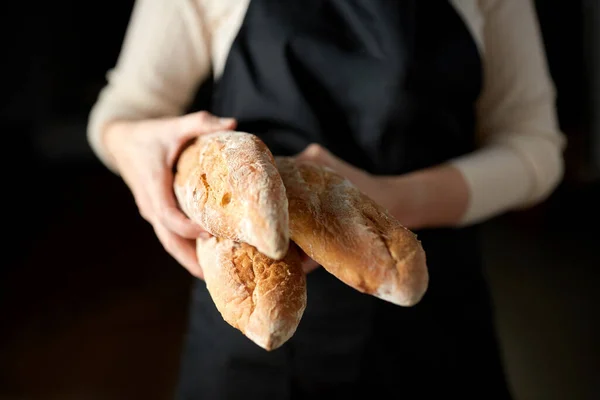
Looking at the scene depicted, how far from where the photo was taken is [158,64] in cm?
69

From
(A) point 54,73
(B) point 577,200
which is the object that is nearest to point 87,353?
(A) point 54,73

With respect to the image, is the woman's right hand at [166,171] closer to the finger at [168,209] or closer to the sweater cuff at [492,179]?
the finger at [168,209]

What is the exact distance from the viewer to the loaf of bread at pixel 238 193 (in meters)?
0.35

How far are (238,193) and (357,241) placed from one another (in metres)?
0.09

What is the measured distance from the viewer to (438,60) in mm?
658

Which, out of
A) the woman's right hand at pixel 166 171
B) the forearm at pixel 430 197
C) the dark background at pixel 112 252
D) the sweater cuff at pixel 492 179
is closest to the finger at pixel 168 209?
the woman's right hand at pixel 166 171

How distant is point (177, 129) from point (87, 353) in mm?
1147

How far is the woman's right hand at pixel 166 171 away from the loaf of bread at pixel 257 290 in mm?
62

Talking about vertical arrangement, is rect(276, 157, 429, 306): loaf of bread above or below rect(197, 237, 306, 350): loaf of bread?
above

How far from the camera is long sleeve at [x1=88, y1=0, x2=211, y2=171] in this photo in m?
0.67

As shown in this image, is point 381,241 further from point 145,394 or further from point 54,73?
point 54,73

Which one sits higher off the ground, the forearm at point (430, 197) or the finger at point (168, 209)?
the finger at point (168, 209)

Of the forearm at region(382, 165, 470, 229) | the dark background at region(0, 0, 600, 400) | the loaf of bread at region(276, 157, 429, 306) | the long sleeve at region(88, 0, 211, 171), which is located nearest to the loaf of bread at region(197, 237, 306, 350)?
the loaf of bread at region(276, 157, 429, 306)

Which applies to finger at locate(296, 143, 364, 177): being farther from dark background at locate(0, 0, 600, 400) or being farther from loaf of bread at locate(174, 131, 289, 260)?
dark background at locate(0, 0, 600, 400)
